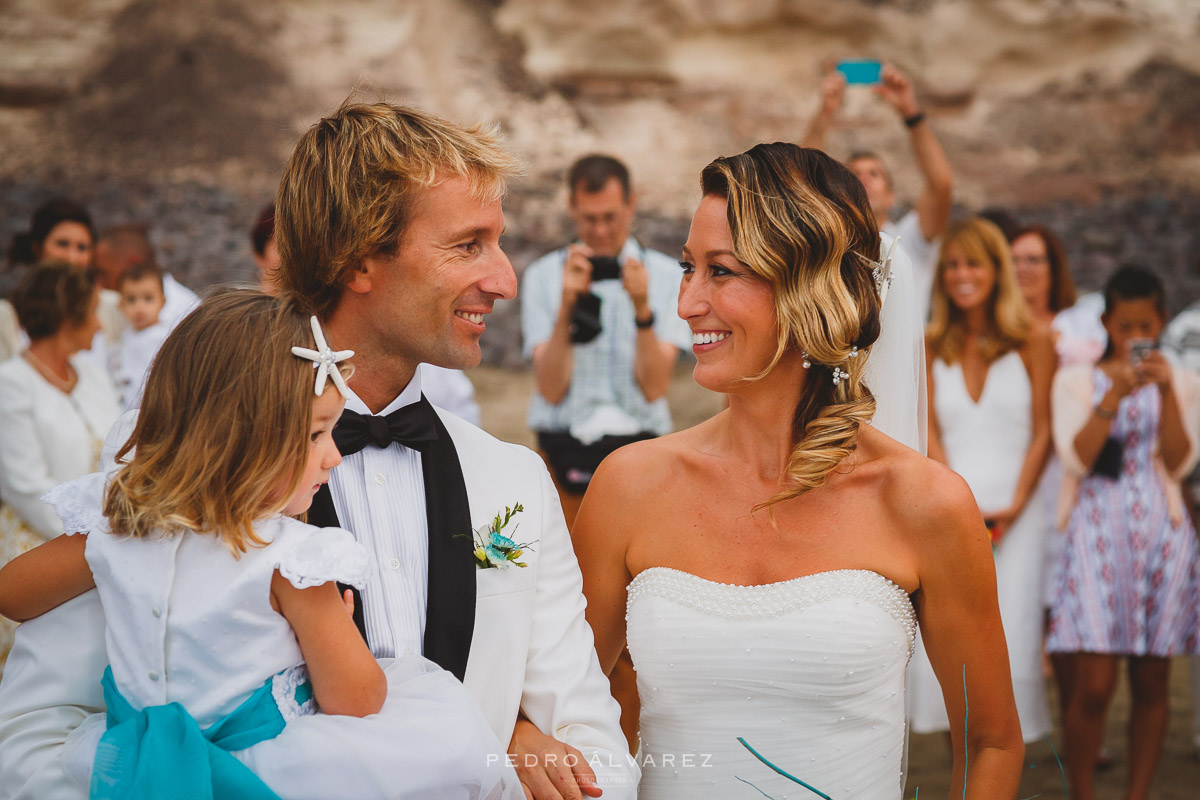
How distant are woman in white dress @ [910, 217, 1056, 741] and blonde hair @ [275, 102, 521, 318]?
11.2ft

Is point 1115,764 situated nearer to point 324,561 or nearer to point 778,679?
point 778,679

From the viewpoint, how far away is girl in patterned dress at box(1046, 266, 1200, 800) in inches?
188

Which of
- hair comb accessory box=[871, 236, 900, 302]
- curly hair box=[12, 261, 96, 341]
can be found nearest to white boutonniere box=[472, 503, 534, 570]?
hair comb accessory box=[871, 236, 900, 302]

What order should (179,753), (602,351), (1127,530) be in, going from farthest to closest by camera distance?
(602,351) < (1127,530) < (179,753)

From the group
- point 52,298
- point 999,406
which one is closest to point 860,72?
point 999,406

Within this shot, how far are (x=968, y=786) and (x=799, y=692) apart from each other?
0.43 m

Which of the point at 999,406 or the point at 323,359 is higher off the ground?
the point at 323,359

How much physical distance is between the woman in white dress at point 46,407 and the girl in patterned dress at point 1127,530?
4354 millimetres

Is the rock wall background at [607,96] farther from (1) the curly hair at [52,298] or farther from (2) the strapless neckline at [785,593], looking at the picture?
(2) the strapless neckline at [785,593]

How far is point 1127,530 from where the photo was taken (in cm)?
494

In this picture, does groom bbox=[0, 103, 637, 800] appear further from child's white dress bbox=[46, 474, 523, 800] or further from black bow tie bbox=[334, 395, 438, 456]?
child's white dress bbox=[46, 474, 523, 800]

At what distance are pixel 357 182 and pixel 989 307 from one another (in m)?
3.75

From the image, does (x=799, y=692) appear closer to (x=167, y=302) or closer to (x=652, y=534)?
(x=652, y=534)

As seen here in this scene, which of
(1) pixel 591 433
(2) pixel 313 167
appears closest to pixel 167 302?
(1) pixel 591 433
